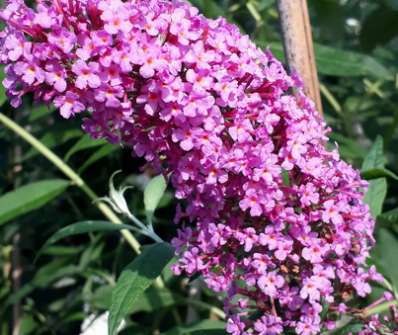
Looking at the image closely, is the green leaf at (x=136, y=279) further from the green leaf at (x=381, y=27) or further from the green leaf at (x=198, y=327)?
the green leaf at (x=381, y=27)

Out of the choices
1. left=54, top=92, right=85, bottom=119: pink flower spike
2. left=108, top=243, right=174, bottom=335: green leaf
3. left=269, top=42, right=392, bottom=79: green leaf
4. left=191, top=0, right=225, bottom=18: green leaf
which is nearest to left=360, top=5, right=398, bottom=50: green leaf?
left=269, top=42, right=392, bottom=79: green leaf

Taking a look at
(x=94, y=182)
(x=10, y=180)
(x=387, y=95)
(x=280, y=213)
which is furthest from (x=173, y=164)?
(x=387, y=95)

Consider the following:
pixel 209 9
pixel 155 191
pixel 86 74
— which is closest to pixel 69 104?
pixel 86 74

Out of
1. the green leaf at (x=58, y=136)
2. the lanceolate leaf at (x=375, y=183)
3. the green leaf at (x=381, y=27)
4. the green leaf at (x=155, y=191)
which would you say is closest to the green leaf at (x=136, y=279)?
the green leaf at (x=155, y=191)

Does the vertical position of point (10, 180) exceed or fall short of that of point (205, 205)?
it falls short

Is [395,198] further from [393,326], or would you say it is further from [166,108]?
[166,108]

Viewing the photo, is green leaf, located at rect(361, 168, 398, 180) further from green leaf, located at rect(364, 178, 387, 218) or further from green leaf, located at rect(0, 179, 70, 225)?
green leaf, located at rect(0, 179, 70, 225)
